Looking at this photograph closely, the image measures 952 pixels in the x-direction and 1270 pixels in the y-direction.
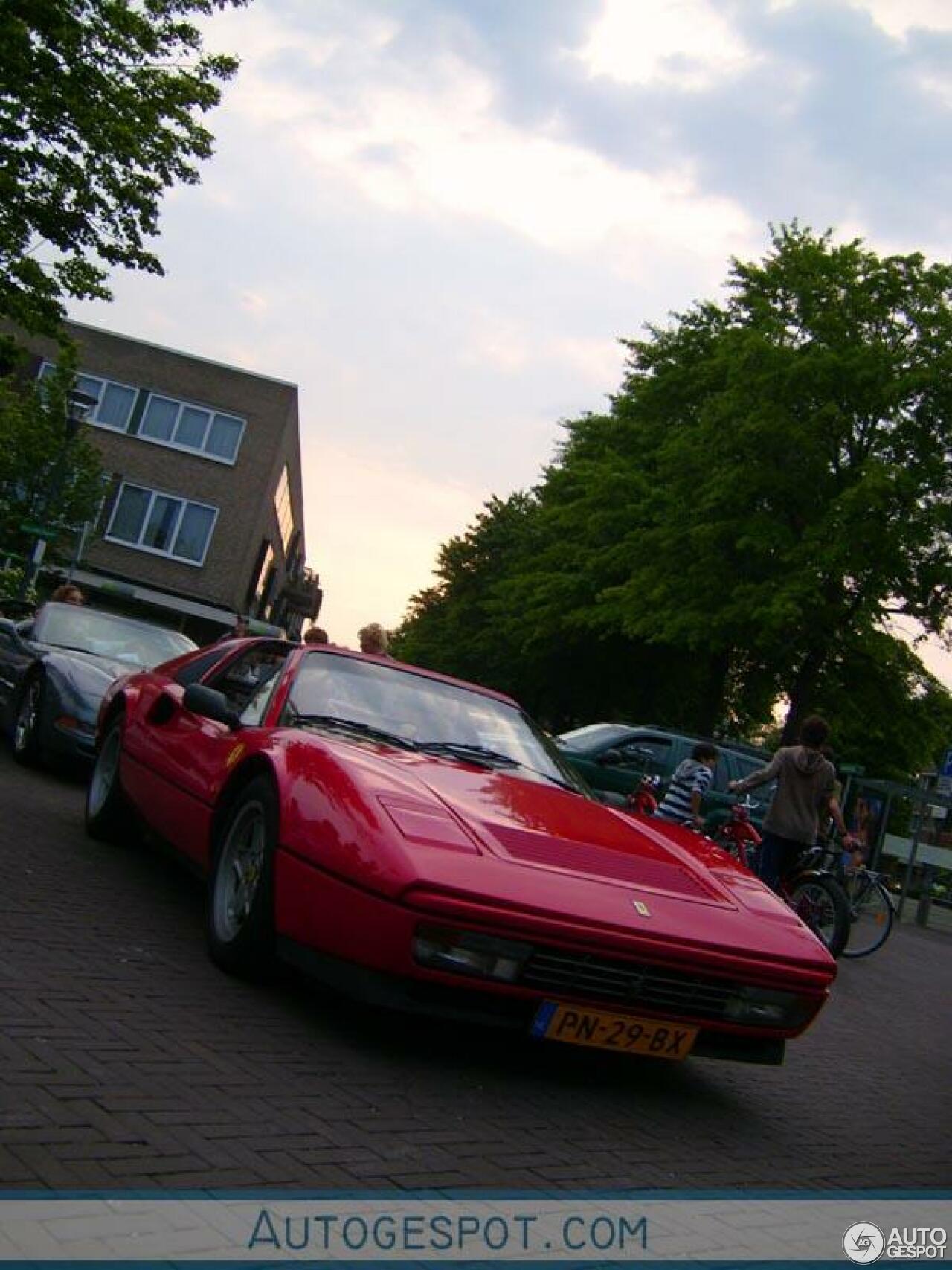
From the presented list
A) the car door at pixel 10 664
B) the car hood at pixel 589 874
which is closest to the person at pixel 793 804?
the car hood at pixel 589 874

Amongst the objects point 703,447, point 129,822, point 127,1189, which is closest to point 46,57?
point 129,822

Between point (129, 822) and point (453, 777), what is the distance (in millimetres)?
3285

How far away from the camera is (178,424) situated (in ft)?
144

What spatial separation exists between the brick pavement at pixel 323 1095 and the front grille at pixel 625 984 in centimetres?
37

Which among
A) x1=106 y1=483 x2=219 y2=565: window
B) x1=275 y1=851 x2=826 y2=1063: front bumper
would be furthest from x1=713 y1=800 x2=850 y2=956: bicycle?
x1=106 y1=483 x2=219 y2=565: window

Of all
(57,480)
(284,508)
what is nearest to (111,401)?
(284,508)

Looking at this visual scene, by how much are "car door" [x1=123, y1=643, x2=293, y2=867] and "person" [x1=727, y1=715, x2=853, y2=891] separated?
15.5 feet

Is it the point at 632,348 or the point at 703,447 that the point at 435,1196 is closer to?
the point at 703,447

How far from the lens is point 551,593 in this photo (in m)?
35.2

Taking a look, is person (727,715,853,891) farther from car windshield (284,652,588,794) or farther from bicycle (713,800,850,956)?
car windshield (284,652,588,794)

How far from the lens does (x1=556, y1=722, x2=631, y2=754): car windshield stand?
17.2m

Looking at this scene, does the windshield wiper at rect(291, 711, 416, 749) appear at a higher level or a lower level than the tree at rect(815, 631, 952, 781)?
lower

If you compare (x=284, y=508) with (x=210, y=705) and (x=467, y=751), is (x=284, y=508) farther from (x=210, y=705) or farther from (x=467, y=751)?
(x=467, y=751)

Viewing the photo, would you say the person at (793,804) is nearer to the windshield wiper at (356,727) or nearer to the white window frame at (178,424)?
the windshield wiper at (356,727)
